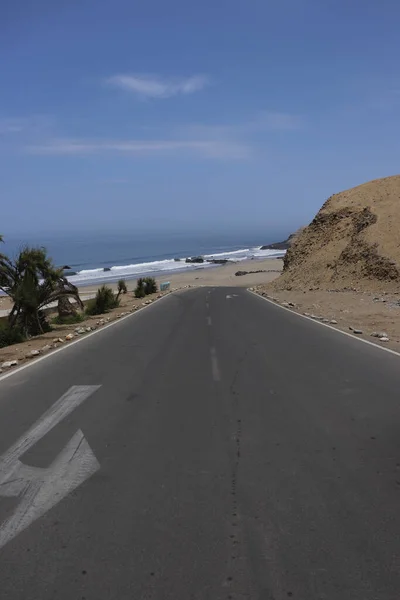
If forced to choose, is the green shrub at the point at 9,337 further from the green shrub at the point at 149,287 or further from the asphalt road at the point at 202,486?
the green shrub at the point at 149,287

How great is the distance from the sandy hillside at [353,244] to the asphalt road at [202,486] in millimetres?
25632

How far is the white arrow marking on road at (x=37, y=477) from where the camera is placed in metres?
4.42

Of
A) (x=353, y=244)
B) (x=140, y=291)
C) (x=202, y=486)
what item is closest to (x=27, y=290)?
(x=202, y=486)

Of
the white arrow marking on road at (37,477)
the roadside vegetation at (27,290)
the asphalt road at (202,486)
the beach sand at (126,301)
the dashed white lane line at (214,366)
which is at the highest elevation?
the roadside vegetation at (27,290)

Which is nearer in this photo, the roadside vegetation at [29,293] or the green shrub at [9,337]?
the green shrub at [9,337]

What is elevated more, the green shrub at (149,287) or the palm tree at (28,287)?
the palm tree at (28,287)

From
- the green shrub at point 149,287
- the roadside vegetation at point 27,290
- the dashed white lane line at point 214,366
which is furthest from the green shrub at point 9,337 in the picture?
the green shrub at point 149,287

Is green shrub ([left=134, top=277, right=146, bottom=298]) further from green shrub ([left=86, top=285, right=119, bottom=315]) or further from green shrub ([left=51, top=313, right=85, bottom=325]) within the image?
green shrub ([left=51, top=313, right=85, bottom=325])

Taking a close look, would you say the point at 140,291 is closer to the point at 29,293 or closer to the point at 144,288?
the point at 144,288

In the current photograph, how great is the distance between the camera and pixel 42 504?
4652mm

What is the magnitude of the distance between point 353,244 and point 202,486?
36135mm

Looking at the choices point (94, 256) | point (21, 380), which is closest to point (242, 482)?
point (21, 380)

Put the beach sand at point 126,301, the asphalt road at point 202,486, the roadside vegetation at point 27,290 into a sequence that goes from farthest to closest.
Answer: the roadside vegetation at point 27,290 → the beach sand at point 126,301 → the asphalt road at point 202,486

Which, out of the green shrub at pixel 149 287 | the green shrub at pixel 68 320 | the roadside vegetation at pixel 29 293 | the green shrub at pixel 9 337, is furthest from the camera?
the green shrub at pixel 149 287
